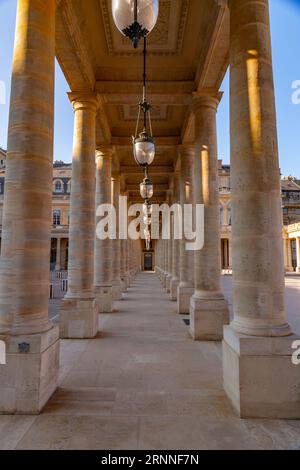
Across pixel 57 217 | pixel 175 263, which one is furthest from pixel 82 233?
pixel 57 217

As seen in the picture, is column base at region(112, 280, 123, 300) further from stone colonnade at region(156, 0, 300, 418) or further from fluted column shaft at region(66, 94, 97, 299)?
stone colonnade at region(156, 0, 300, 418)

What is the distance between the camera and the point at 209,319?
8398 mm

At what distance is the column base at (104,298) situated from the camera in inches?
507

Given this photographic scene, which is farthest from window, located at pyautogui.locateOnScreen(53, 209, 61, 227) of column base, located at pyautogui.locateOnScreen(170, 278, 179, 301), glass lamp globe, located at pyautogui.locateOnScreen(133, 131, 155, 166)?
glass lamp globe, located at pyautogui.locateOnScreen(133, 131, 155, 166)

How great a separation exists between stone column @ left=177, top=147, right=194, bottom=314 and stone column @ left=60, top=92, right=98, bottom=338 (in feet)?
15.1

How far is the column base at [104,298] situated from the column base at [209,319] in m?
5.48

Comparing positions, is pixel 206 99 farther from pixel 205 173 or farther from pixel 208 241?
pixel 208 241

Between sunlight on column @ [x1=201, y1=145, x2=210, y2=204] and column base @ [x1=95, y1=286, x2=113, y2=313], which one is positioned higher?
sunlight on column @ [x1=201, y1=145, x2=210, y2=204]

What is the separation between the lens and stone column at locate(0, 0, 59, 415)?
4297mm

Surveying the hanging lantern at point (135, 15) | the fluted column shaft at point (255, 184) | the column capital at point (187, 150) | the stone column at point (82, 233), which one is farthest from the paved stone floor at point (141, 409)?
the column capital at point (187, 150)

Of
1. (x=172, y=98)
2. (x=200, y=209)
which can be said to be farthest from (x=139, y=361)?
(x=172, y=98)

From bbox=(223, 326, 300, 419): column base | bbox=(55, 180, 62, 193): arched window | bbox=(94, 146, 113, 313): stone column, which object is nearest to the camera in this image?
bbox=(223, 326, 300, 419): column base

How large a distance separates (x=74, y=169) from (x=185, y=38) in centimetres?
504

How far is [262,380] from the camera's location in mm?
4164
